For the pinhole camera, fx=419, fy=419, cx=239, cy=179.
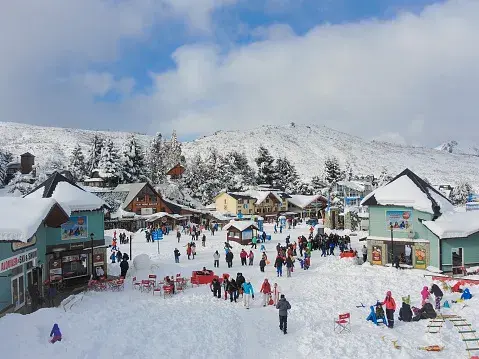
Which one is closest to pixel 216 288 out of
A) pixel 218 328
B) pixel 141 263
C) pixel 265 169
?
pixel 218 328

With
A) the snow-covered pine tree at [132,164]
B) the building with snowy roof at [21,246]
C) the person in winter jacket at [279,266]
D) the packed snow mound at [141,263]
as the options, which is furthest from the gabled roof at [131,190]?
the person in winter jacket at [279,266]

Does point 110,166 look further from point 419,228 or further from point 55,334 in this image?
point 55,334

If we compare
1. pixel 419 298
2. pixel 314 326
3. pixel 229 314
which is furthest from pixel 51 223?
pixel 419 298

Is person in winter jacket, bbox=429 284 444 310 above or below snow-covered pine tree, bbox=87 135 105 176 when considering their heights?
below

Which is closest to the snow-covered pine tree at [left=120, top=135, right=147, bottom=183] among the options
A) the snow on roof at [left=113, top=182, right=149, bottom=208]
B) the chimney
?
the snow on roof at [left=113, top=182, right=149, bottom=208]

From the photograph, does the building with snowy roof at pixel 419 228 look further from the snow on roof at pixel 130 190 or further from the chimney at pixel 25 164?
the chimney at pixel 25 164

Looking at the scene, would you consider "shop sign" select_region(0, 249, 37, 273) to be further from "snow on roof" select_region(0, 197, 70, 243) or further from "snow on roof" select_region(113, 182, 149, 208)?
"snow on roof" select_region(113, 182, 149, 208)
